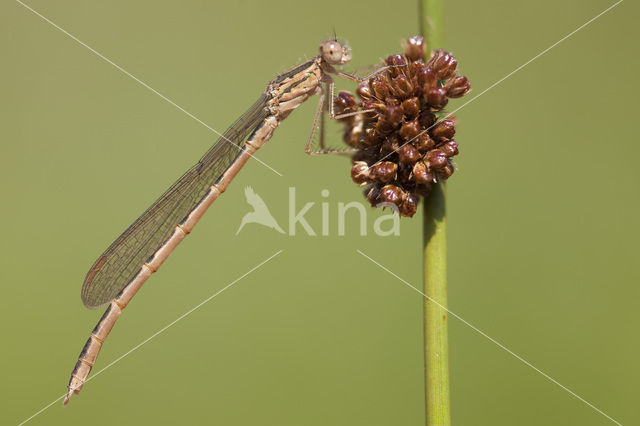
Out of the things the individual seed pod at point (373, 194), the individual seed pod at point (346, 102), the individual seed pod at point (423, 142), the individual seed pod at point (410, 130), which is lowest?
the individual seed pod at point (373, 194)

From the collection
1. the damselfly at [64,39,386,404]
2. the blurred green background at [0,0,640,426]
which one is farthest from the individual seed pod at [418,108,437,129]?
the damselfly at [64,39,386,404]

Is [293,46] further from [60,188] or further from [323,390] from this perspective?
[323,390]

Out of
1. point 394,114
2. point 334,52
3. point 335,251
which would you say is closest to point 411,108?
point 394,114

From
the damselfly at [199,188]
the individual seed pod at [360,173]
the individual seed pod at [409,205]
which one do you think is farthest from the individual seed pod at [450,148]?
the damselfly at [199,188]

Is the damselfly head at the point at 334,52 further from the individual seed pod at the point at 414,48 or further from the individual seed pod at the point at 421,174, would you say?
the individual seed pod at the point at 421,174

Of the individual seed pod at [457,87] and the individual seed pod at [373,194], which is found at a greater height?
the individual seed pod at [457,87]

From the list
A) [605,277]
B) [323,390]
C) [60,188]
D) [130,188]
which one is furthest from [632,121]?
[60,188]

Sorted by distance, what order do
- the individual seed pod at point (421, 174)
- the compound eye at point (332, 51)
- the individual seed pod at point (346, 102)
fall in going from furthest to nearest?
the compound eye at point (332, 51)
the individual seed pod at point (346, 102)
the individual seed pod at point (421, 174)

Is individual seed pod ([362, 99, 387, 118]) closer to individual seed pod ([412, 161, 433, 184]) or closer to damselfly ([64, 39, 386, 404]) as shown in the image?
individual seed pod ([412, 161, 433, 184])
